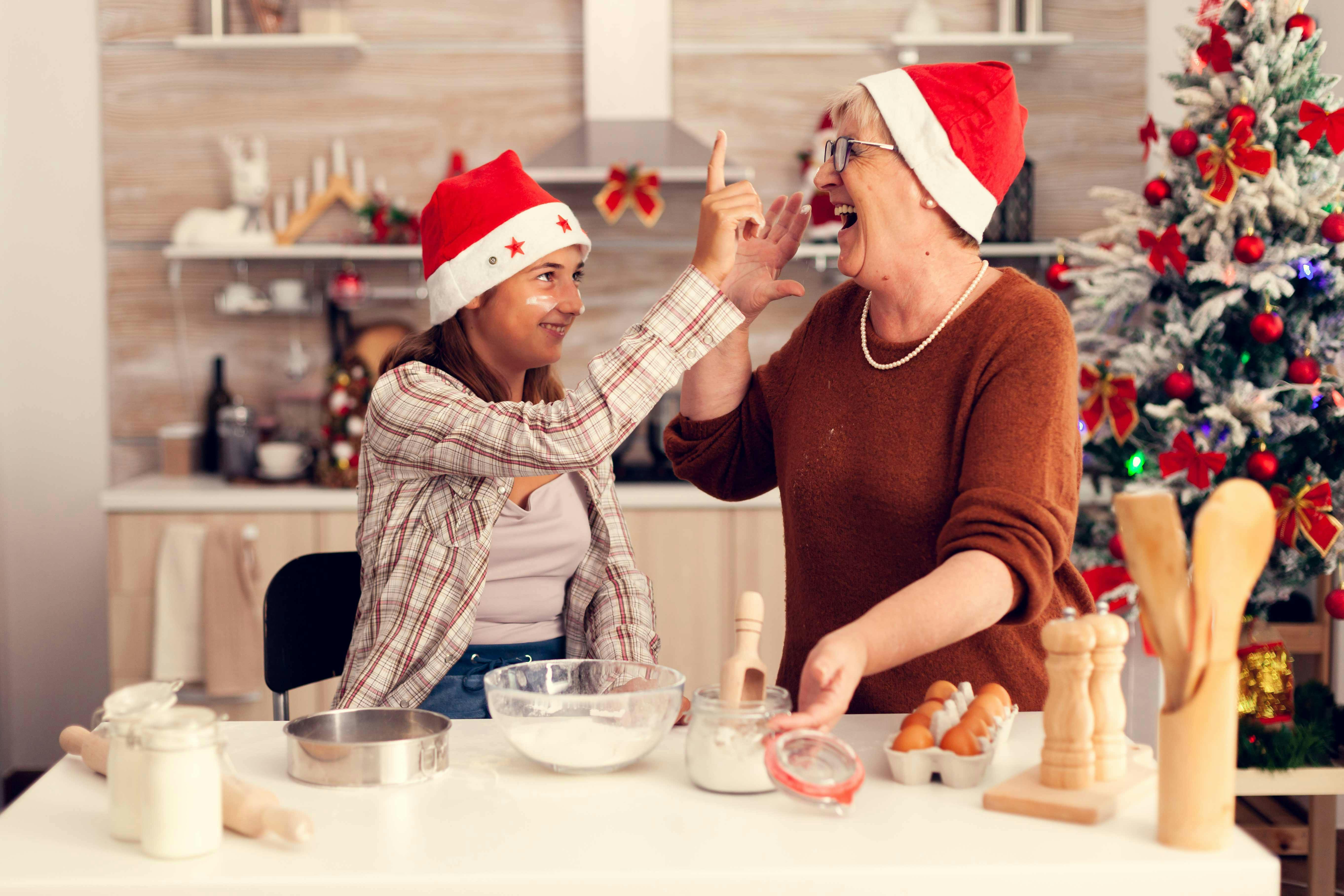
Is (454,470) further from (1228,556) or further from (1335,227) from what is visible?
(1335,227)

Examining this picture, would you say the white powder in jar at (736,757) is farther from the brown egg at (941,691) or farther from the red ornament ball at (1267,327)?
the red ornament ball at (1267,327)

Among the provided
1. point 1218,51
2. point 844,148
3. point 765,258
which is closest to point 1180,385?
point 1218,51

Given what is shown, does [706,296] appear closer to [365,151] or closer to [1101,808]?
[1101,808]

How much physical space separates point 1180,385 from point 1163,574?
77.8 inches

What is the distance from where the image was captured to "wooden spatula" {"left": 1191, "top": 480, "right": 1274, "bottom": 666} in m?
0.84

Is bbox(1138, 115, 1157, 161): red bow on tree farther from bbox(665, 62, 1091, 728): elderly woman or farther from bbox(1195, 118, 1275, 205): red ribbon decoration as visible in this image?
bbox(665, 62, 1091, 728): elderly woman

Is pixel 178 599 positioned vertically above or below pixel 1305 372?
below

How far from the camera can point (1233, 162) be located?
8.56ft

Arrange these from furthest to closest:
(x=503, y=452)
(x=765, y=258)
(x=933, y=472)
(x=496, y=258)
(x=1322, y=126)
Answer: (x=1322, y=126), (x=496, y=258), (x=765, y=258), (x=503, y=452), (x=933, y=472)

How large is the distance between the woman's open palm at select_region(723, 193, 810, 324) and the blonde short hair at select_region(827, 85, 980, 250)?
151mm

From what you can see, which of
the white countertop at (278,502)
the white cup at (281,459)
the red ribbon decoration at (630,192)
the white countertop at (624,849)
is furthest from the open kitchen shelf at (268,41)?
the white countertop at (624,849)

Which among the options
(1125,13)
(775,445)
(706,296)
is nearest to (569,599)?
(775,445)

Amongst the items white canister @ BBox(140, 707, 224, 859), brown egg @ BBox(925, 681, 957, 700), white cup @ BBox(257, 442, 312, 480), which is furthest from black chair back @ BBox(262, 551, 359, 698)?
white cup @ BBox(257, 442, 312, 480)

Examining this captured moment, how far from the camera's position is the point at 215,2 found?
11.5 feet
